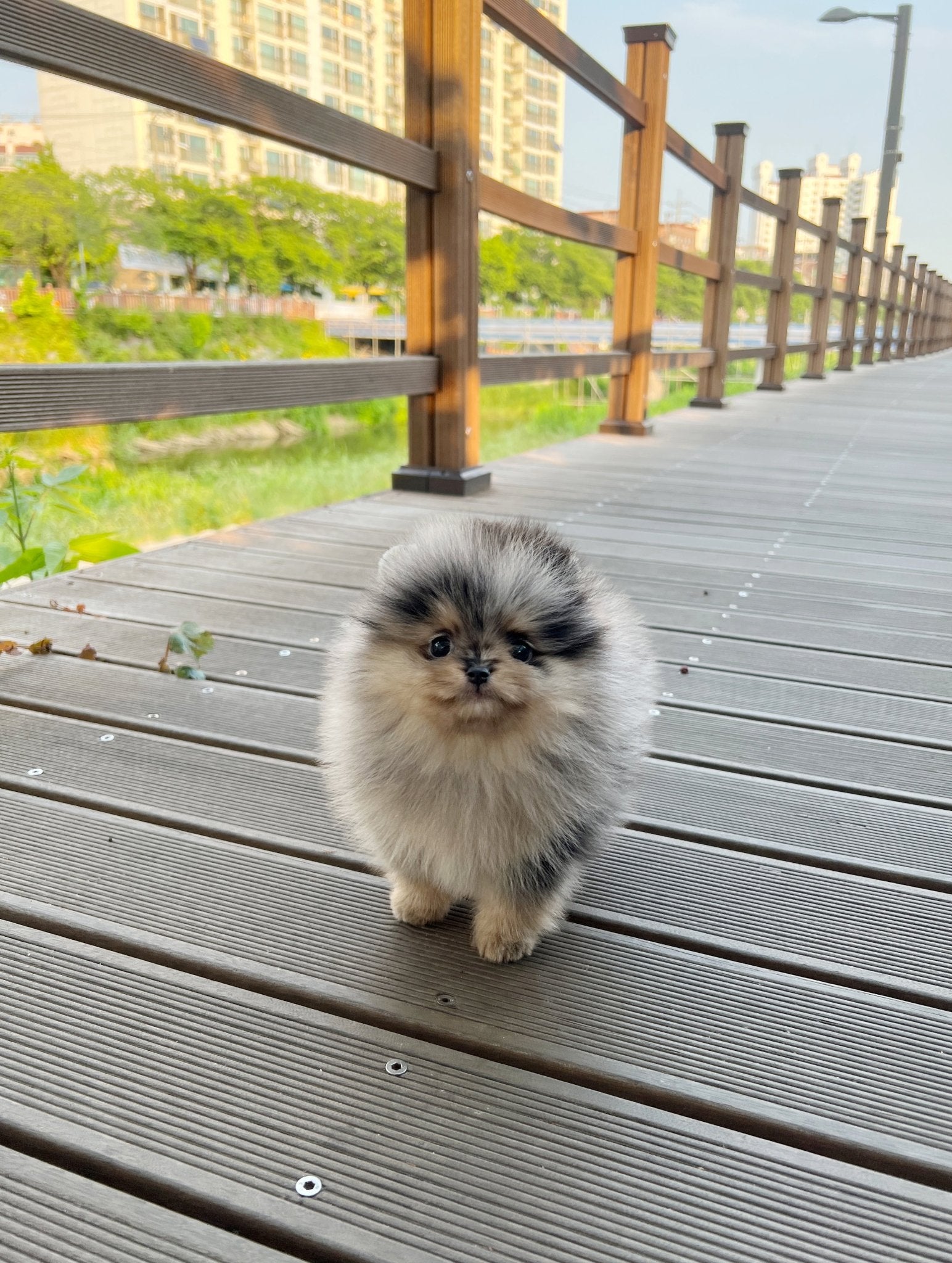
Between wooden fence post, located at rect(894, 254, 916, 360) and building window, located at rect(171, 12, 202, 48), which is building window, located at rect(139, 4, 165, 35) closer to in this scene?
building window, located at rect(171, 12, 202, 48)

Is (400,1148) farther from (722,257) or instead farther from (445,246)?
(722,257)

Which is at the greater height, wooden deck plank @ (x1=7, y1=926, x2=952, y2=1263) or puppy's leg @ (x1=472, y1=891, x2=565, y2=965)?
puppy's leg @ (x1=472, y1=891, x2=565, y2=965)

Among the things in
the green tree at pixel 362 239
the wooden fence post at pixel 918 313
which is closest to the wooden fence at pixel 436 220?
the green tree at pixel 362 239

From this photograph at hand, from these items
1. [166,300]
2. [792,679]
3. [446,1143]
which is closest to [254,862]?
[446,1143]

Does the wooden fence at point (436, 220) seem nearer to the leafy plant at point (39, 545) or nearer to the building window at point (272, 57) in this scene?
the leafy plant at point (39, 545)

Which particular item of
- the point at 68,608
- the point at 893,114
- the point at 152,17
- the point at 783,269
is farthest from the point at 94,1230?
the point at 893,114

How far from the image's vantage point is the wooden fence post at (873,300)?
15406 millimetres

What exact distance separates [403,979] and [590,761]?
341mm

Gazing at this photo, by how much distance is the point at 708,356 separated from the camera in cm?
760

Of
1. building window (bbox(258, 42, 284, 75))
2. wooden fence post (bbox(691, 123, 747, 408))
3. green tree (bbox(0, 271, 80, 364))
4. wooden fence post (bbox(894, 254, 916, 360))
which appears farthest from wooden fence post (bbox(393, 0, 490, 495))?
wooden fence post (bbox(894, 254, 916, 360))

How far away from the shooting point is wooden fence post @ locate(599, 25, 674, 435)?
5715mm

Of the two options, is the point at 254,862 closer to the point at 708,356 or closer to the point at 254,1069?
the point at 254,1069

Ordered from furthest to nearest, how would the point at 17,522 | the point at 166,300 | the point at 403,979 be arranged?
1. the point at 166,300
2. the point at 17,522
3. the point at 403,979

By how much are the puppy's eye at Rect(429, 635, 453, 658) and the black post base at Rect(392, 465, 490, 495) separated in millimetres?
2745
